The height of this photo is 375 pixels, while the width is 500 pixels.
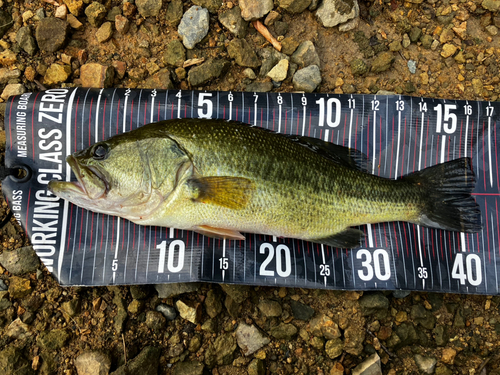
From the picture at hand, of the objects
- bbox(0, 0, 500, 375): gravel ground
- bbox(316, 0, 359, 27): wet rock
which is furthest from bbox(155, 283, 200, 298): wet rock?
bbox(316, 0, 359, 27): wet rock

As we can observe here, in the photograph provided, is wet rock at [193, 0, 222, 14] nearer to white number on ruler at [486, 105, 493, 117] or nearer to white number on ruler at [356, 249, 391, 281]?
white number on ruler at [356, 249, 391, 281]

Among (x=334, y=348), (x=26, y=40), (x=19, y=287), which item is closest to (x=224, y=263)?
(x=334, y=348)

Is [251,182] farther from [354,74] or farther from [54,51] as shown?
[54,51]

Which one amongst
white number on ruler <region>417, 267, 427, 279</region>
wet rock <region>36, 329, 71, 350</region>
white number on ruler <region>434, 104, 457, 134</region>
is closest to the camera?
wet rock <region>36, 329, 71, 350</region>

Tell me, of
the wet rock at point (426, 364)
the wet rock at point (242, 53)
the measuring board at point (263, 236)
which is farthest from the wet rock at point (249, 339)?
the wet rock at point (242, 53)

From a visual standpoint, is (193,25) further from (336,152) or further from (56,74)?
(336,152)

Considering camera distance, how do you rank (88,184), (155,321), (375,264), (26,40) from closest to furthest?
(88,184), (155,321), (375,264), (26,40)
